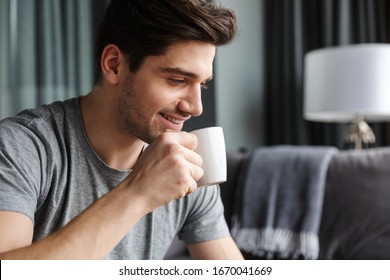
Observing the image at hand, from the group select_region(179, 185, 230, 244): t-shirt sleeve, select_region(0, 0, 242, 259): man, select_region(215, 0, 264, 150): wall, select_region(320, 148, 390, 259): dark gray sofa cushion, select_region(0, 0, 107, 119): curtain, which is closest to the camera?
select_region(0, 0, 242, 259): man

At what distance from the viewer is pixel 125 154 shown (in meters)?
0.77

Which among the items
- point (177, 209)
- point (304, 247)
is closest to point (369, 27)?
point (304, 247)

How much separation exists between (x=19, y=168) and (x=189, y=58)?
0.73 ft

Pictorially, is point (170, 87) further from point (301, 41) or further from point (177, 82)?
point (301, 41)

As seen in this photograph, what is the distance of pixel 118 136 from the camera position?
771 mm

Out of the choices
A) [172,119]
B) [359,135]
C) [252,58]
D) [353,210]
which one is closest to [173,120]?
[172,119]

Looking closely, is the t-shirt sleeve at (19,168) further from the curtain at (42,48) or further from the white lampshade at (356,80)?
the white lampshade at (356,80)

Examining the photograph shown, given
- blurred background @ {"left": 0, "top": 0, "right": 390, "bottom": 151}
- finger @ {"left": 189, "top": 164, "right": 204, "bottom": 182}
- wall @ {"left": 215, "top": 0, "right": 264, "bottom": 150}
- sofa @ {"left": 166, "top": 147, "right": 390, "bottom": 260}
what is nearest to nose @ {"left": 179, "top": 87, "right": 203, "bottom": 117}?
finger @ {"left": 189, "top": 164, "right": 204, "bottom": 182}

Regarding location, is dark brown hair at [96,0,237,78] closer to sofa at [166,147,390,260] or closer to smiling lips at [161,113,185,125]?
smiling lips at [161,113,185,125]

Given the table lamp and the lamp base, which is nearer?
the table lamp

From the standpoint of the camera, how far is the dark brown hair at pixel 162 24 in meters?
0.64

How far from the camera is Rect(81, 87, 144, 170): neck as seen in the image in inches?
29.9

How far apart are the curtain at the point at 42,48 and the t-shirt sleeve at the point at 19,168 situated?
41.0 inches

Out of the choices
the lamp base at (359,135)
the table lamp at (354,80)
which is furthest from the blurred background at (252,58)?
the table lamp at (354,80)
